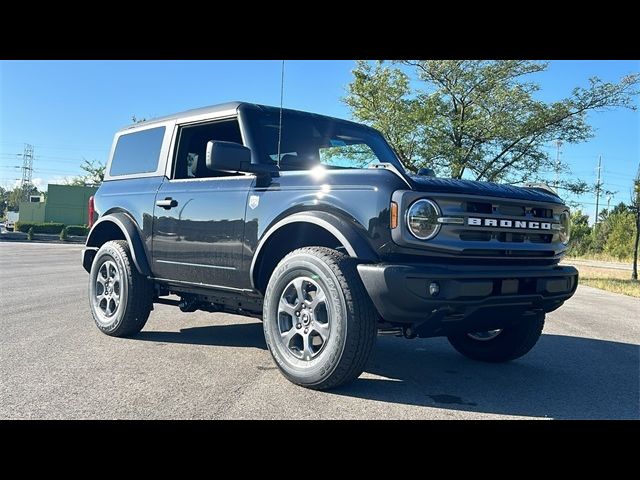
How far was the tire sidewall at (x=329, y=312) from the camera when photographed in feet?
11.7

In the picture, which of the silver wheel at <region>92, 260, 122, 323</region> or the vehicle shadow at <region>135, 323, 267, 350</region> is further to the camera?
the silver wheel at <region>92, 260, 122, 323</region>

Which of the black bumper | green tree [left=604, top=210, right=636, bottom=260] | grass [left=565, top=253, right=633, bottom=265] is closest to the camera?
the black bumper

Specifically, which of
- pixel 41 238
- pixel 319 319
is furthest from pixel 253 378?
pixel 41 238

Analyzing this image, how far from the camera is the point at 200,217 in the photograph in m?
4.80

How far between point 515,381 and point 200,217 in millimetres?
2864

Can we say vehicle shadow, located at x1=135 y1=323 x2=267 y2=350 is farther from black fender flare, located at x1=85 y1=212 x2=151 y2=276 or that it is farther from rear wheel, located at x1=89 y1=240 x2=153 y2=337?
black fender flare, located at x1=85 y1=212 x2=151 y2=276

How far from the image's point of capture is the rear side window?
18.5ft

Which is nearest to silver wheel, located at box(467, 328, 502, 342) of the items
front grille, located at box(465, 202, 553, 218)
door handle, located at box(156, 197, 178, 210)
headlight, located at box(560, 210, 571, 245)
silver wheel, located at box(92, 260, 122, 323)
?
headlight, located at box(560, 210, 571, 245)

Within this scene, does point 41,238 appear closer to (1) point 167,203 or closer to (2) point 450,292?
(1) point 167,203
